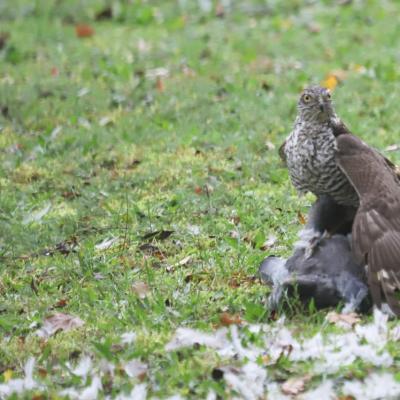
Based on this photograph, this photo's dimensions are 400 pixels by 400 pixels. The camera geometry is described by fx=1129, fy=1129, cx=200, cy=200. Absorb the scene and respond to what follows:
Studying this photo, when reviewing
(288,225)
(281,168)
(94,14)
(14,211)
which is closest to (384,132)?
(281,168)

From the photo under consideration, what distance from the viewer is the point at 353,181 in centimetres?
617

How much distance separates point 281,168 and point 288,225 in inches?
53.0

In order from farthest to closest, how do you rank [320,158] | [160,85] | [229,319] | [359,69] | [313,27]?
[313,27]
[359,69]
[160,85]
[320,158]
[229,319]

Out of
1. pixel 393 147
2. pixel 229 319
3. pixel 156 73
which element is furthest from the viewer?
A: pixel 156 73

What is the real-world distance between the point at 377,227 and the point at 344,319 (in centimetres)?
51

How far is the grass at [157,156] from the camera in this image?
6258 millimetres

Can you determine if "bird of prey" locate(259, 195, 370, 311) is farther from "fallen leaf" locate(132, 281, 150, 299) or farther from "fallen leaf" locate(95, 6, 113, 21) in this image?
"fallen leaf" locate(95, 6, 113, 21)

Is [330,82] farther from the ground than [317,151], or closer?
closer

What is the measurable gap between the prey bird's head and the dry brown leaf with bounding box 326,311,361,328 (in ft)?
4.14

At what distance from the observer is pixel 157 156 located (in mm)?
9477

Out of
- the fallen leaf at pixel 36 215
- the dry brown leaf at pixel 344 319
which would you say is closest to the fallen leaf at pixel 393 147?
the fallen leaf at pixel 36 215

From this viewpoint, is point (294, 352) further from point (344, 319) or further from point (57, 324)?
point (57, 324)

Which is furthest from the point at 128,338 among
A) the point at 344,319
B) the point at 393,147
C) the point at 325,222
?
the point at 393,147

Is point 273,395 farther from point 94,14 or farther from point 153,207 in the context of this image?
point 94,14
